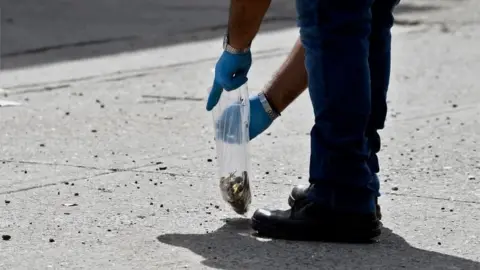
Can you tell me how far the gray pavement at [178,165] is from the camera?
153 inches

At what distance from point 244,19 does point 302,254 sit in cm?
76

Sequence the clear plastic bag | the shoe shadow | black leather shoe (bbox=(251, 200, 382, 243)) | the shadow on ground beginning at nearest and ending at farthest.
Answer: the shoe shadow, black leather shoe (bbox=(251, 200, 382, 243)), the clear plastic bag, the shadow on ground

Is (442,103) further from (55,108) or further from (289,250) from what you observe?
(289,250)

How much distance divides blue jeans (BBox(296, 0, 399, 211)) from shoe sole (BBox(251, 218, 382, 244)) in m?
0.10

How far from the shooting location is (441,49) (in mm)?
8805

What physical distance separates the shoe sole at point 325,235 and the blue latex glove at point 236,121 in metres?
0.40

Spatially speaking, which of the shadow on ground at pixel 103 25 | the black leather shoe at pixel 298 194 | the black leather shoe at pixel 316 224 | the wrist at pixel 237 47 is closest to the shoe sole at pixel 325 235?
the black leather shoe at pixel 316 224

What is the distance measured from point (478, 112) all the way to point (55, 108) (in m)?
2.14

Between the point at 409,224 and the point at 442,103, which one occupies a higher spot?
the point at 442,103

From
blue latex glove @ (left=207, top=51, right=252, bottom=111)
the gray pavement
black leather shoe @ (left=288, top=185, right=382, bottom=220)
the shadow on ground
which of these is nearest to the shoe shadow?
the gray pavement

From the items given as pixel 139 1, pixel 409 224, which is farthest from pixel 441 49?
pixel 409 224

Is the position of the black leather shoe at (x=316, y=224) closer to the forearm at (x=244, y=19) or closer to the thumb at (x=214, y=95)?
the thumb at (x=214, y=95)

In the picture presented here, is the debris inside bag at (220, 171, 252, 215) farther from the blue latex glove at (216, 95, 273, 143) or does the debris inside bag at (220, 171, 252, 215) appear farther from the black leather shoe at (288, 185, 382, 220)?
the black leather shoe at (288, 185, 382, 220)

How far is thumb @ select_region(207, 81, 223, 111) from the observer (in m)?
4.21
